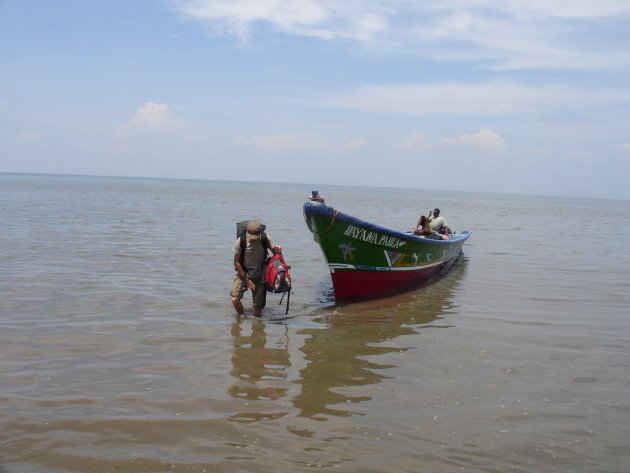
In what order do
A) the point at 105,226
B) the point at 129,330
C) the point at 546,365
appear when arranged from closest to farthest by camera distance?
the point at 546,365 < the point at 129,330 < the point at 105,226

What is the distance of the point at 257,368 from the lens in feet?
19.5

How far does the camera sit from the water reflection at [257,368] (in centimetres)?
516

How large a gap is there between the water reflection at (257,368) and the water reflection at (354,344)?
0.25m

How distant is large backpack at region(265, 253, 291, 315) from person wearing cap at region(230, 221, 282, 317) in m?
0.13

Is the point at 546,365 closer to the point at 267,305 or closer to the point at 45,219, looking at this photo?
the point at 267,305

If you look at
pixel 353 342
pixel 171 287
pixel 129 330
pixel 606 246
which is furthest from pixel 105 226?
pixel 606 246

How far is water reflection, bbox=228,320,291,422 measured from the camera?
5.16m

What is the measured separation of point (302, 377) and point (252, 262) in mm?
2670

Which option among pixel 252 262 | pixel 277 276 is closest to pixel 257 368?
pixel 277 276

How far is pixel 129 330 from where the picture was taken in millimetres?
7133

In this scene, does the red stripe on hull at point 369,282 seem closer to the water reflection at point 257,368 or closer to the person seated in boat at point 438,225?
the water reflection at point 257,368

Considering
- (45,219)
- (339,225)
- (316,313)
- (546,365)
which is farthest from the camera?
(45,219)

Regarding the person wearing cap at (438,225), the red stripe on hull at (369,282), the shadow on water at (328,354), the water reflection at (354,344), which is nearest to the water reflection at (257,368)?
the shadow on water at (328,354)

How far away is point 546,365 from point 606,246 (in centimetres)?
1822
